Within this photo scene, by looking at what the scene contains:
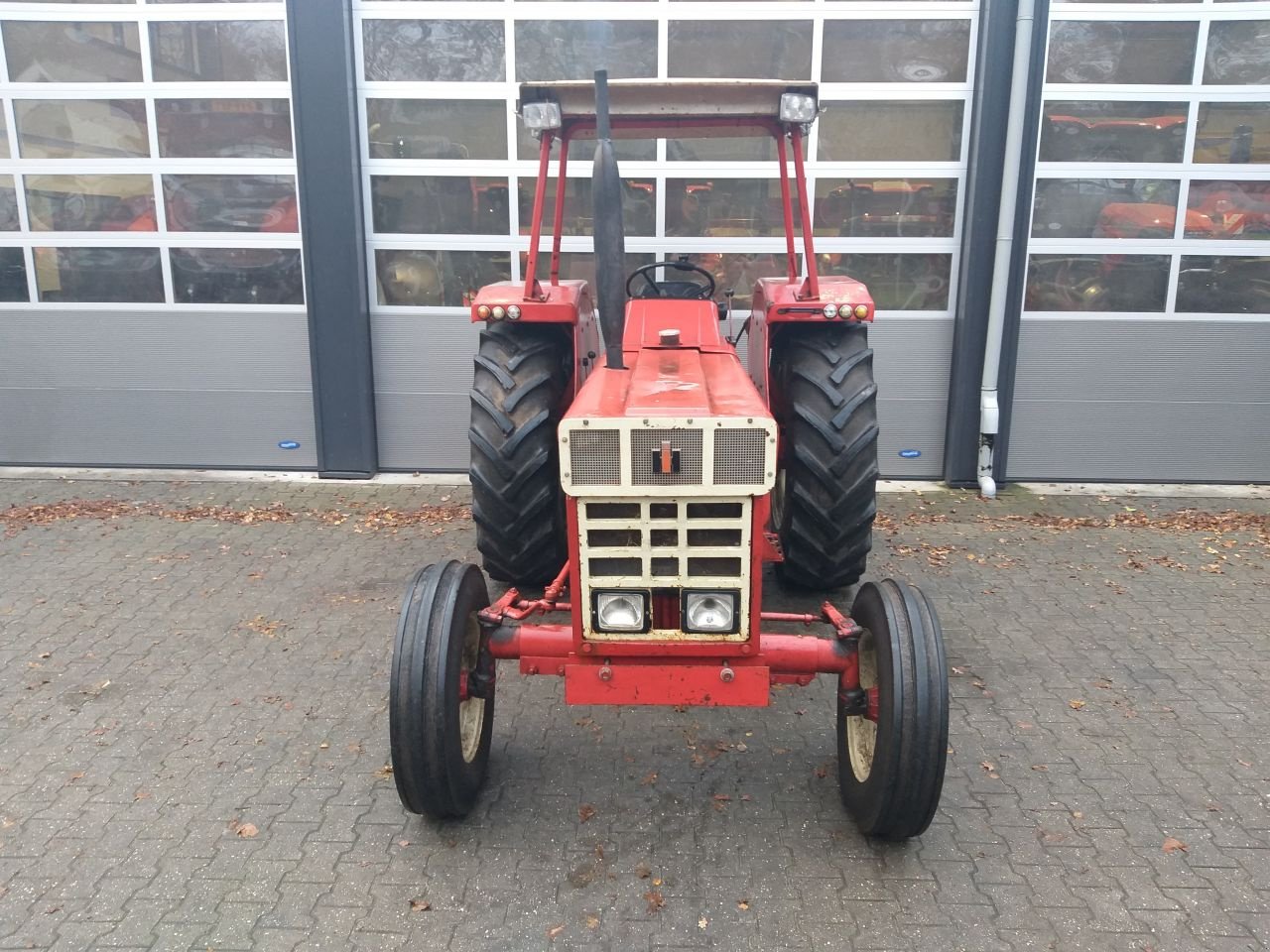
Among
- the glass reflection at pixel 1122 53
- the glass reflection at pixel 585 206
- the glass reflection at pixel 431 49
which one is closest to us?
the glass reflection at pixel 1122 53

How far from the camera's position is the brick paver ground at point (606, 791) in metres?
2.63

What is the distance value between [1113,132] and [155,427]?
729cm

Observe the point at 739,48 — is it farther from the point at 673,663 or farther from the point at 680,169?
the point at 673,663

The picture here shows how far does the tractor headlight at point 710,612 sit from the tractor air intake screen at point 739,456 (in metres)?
0.36

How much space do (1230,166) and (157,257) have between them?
25.3 feet

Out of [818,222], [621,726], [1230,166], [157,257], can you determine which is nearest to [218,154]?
[157,257]

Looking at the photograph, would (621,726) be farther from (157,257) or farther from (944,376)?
(157,257)

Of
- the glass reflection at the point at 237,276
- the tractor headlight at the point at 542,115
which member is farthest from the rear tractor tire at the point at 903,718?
the glass reflection at the point at 237,276

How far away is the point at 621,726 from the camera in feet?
11.9

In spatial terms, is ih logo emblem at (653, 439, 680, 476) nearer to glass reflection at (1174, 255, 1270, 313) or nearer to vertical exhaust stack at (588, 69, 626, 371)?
vertical exhaust stack at (588, 69, 626, 371)

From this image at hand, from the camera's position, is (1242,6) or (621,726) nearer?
(621,726)

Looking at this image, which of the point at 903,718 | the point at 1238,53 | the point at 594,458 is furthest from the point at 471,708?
the point at 1238,53

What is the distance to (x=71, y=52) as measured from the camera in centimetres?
680

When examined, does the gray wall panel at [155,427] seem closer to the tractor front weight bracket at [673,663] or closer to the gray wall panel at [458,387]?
the gray wall panel at [458,387]
